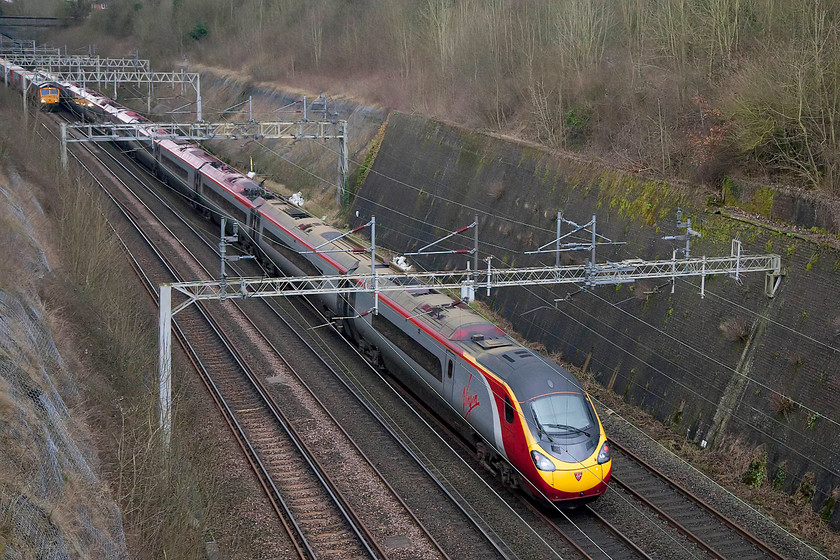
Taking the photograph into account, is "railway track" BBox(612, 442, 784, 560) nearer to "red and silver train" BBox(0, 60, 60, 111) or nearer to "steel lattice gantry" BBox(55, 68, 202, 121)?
"steel lattice gantry" BBox(55, 68, 202, 121)

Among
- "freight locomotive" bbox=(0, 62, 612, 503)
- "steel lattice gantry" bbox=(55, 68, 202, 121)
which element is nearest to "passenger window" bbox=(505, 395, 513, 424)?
"freight locomotive" bbox=(0, 62, 612, 503)

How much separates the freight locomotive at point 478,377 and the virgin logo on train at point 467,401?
3 centimetres

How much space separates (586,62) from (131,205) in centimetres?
2189

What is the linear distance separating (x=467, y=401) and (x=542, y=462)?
2787 millimetres

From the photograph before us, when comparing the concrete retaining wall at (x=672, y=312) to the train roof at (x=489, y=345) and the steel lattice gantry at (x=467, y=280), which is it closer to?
the steel lattice gantry at (x=467, y=280)

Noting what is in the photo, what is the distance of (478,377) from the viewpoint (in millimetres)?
17484

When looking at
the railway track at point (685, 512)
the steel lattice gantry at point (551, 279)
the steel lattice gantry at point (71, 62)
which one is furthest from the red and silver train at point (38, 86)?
the railway track at point (685, 512)

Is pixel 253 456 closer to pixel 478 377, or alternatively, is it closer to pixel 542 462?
pixel 478 377

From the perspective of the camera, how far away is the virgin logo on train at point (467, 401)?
58.2ft

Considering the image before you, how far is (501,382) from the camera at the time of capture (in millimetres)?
16719

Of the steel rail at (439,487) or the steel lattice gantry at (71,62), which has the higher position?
the steel lattice gantry at (71,62)

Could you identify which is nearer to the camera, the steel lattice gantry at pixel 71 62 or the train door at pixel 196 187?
the train door at pixel 196 187

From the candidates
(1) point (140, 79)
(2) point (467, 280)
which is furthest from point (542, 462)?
(1) point (140, 79)

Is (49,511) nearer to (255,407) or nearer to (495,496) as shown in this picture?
(495,496)
